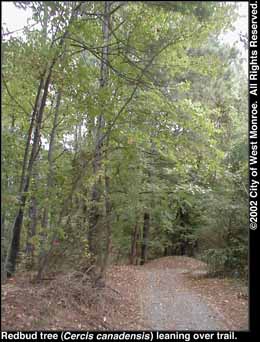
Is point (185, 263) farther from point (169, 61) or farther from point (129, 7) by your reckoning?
point (129, 7)

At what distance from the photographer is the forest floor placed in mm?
6223

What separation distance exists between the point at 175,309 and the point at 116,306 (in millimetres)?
1306

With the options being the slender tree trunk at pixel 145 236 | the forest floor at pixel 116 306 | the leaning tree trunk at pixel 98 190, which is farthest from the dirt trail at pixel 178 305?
the slender tree trunk at pixel 145 236

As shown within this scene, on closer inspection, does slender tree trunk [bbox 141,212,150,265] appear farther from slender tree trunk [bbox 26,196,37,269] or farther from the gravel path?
slender tree trunk [bbox 26,196,37,269]

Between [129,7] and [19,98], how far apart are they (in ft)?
13.5

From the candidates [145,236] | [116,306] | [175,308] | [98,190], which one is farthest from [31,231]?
[145,236]

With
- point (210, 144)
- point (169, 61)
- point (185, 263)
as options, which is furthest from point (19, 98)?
point (185, 263)

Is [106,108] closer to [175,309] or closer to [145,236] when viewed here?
[175,309]

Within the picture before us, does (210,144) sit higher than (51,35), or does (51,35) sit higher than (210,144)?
(51,35)

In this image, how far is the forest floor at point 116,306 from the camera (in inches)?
245

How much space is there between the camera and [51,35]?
322 inches

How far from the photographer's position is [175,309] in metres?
8.55
